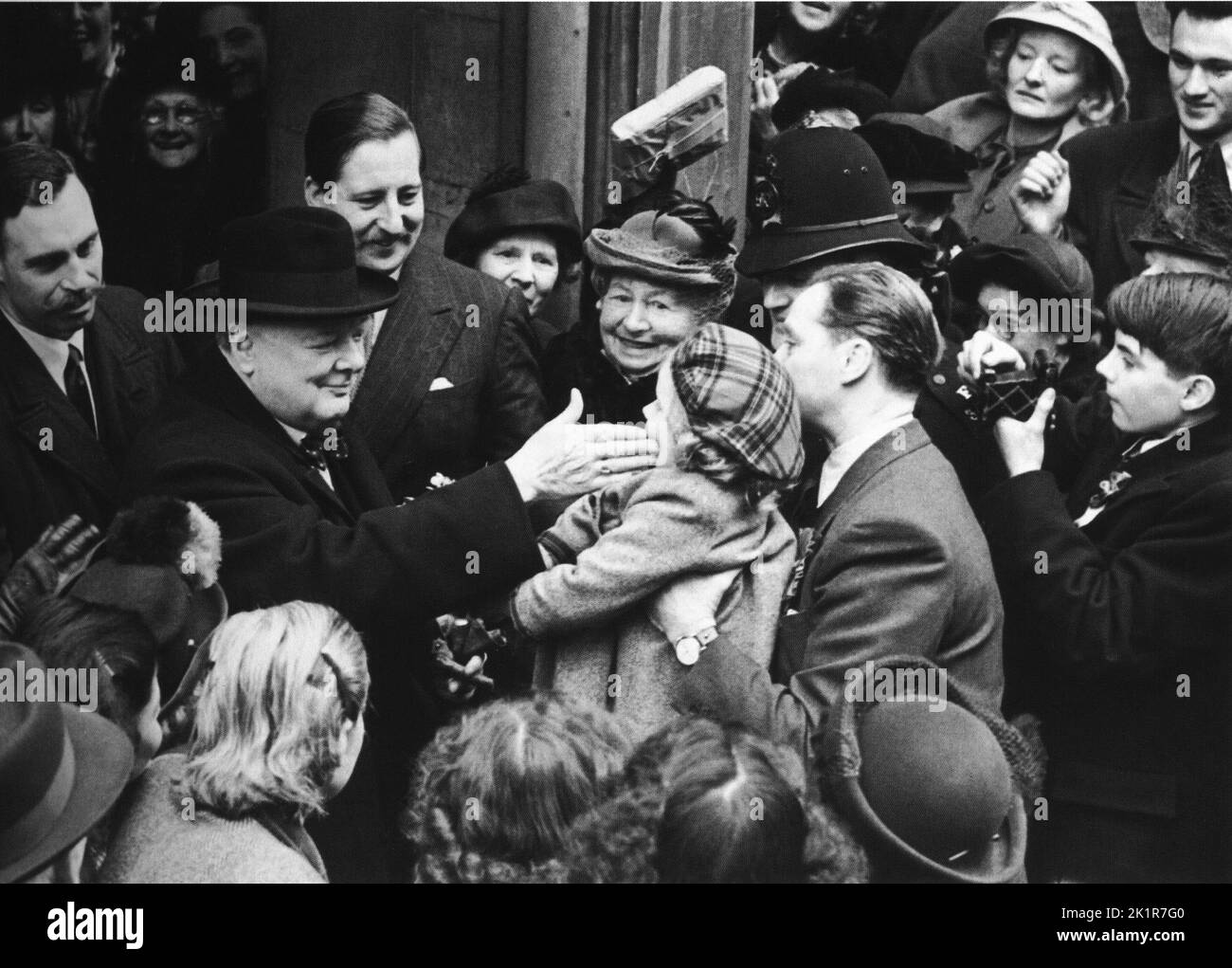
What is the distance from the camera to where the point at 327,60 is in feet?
23.9

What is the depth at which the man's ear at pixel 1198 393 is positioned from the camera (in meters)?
6.28

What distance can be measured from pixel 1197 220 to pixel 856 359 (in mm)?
1229

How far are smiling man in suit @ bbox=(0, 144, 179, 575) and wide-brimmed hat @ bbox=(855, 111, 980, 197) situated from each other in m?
2.23

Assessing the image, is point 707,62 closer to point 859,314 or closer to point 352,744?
point 859,314

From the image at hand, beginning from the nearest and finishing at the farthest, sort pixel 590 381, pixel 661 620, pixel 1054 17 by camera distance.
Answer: pixel 661 620, pixel 590 381, pixel 1054 17

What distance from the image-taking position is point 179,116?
23.3 ft

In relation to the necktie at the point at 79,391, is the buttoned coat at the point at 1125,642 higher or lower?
lower

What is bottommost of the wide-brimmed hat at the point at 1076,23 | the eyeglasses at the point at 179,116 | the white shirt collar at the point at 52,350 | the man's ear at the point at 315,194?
the white shirt collar at the point at 52,350

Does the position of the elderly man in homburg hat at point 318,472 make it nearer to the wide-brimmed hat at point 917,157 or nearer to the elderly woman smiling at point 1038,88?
the wide-brimmed hat at point 917,157

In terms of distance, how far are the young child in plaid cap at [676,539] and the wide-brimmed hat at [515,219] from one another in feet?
2.71

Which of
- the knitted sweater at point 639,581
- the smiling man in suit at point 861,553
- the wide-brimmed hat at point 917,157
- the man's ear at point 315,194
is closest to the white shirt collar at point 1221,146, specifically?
the wide-brimmed hat at point 917,157

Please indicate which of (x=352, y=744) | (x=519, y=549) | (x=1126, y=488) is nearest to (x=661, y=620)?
(x=519, y=549)

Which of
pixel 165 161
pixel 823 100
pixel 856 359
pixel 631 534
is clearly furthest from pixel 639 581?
pixel 165 161
